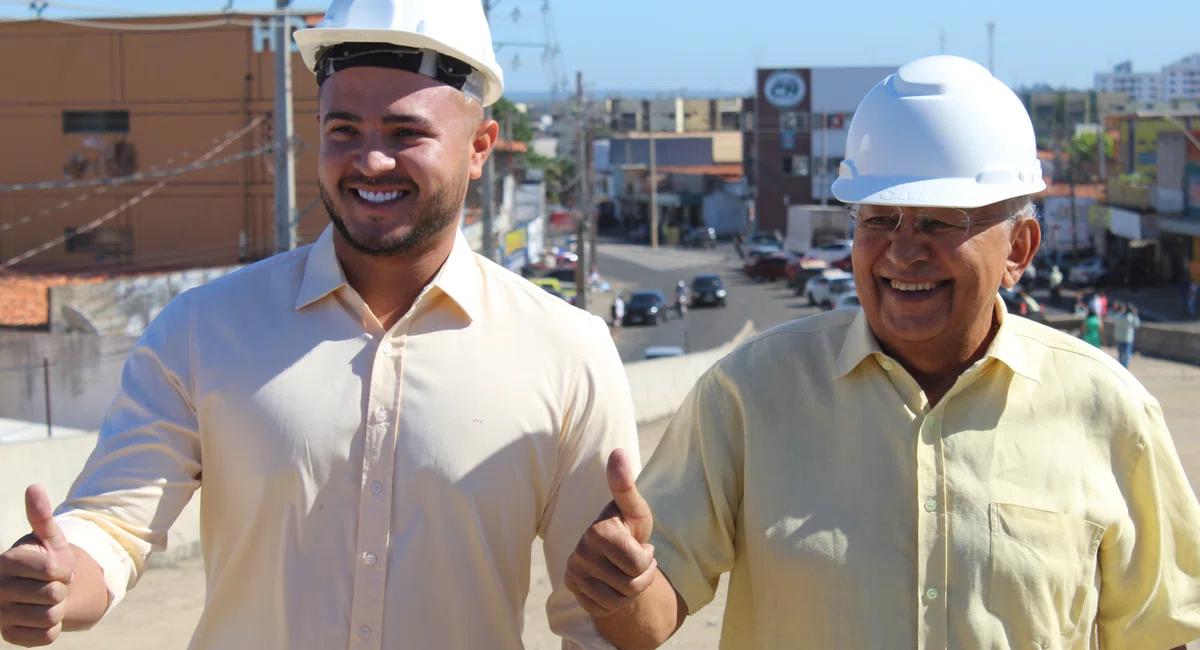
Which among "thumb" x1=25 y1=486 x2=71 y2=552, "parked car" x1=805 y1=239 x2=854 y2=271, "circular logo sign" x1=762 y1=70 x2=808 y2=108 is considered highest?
"circular logo sign" x1=762 y1=70 x2=808 y2=108

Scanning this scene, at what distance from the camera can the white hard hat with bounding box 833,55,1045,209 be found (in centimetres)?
306

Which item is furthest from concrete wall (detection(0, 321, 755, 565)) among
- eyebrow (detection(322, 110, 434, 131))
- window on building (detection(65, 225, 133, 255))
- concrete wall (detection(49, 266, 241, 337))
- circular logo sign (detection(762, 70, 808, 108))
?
circular logo sign (detection(762, 70, 808, 108))

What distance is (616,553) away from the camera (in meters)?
2.60

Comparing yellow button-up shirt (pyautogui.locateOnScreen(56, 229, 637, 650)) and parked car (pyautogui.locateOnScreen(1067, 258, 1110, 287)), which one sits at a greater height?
yellow button-up shirt (pyautogui.locateOnScreen(56, 229, 637, 650))

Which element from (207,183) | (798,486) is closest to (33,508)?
(798,486)

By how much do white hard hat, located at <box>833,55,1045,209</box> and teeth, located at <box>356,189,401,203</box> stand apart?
1.08m

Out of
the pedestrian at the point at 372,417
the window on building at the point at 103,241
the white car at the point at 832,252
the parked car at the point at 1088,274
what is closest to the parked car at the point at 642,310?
the window on building at the point at 103,241

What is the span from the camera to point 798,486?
302 cm

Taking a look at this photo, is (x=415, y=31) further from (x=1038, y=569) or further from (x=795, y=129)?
(x=795, y=129)

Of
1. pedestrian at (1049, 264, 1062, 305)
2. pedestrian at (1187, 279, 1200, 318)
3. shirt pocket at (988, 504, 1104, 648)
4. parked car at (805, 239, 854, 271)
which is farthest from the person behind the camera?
parked car at (805, 239, 854, 271)

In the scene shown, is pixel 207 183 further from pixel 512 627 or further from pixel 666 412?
pixel 512 627

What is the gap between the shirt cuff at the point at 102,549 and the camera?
2828mm

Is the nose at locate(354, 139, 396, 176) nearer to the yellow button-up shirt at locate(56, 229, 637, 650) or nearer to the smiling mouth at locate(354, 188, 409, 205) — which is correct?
the smiling mouth at locate(354, 188, 409, 205)

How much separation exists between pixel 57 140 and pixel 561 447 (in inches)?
1459
